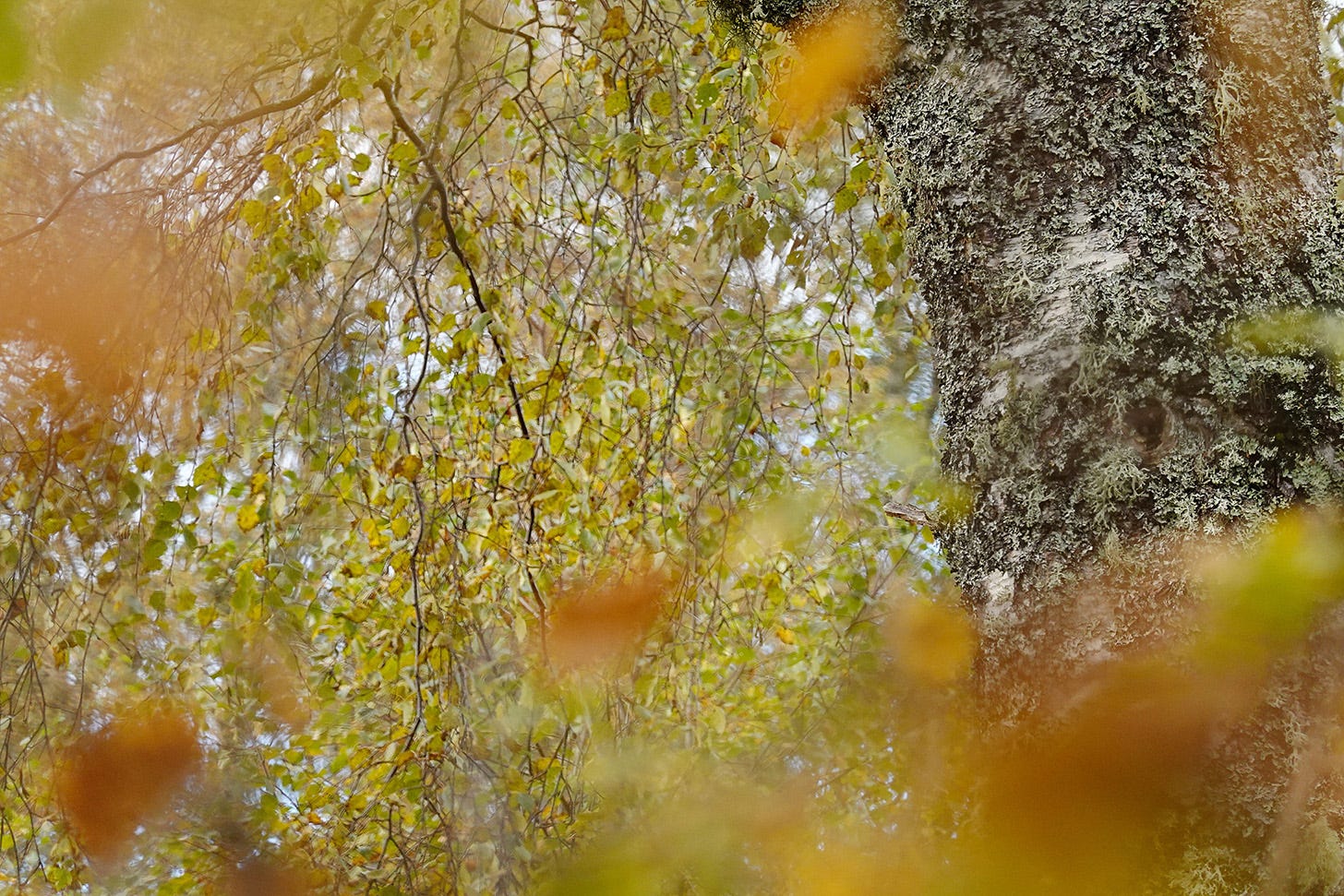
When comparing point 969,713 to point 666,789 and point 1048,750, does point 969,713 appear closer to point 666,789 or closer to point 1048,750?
point 1048,750

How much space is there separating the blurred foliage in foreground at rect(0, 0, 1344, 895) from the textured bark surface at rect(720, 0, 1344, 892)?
33mm

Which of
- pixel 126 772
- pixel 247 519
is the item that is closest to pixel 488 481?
pixel 247 519

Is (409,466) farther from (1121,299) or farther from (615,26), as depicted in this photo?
(1121,299)

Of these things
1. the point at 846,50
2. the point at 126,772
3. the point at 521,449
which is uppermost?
the point at 126,772

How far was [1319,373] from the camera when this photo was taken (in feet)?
2.03

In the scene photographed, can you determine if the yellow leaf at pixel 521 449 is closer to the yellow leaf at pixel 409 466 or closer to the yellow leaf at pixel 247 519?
the yellow leaf at pixel 409 466

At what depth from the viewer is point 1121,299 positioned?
650 millimetres

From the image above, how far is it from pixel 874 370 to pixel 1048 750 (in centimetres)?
357

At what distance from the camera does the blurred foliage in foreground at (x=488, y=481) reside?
0.59 meters

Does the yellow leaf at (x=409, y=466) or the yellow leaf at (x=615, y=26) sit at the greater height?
the yellow leaf at (x=615, y=26)

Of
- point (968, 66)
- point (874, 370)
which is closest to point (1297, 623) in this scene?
point (968, 66)

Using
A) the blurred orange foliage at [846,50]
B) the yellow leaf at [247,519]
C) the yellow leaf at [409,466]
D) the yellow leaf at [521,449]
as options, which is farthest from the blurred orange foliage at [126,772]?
the blurred orange foliage at [846,50]

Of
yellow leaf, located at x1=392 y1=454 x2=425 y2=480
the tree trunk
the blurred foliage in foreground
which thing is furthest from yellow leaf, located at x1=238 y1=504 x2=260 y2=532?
the tree trunk

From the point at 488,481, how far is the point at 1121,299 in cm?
125
